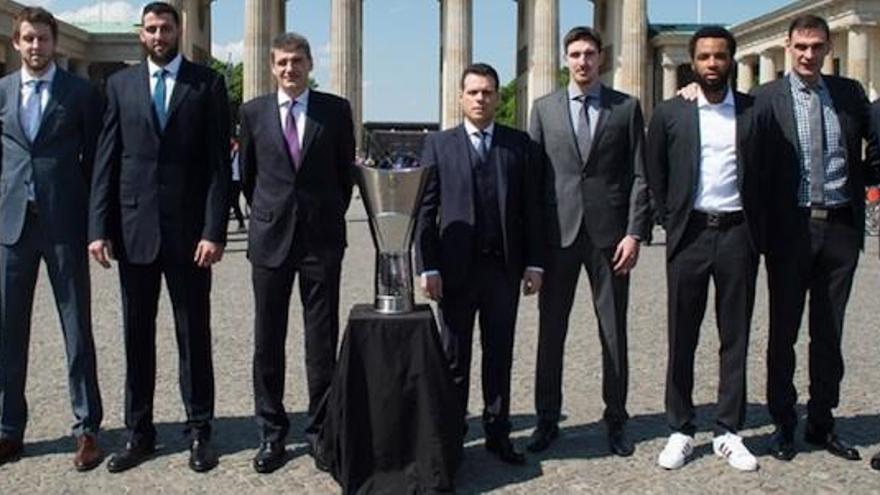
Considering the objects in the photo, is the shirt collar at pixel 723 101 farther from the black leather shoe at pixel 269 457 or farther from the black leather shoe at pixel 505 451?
the black leather shoe at pixel 269 457

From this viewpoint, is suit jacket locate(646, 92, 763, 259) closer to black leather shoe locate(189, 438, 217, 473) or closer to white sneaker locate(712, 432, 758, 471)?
white sneaker locate(712, 432, 758, 471)

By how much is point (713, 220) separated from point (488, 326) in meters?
1.71

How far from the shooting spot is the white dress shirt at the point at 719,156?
7.04 metres

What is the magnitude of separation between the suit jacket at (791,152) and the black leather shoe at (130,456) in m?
4.58

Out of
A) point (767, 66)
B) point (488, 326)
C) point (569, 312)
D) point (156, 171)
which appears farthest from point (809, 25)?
point (767, 66)

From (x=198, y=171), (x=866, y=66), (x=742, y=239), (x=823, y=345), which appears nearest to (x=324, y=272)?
(x=198, y=171)

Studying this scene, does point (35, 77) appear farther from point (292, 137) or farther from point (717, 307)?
point (717, 307)

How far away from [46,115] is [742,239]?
4795 mm

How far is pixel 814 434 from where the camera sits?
7.44m

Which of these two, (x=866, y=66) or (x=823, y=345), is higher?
(x=866, y=66)

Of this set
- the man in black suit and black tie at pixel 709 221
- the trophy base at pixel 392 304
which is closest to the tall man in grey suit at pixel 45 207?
the trophy base at pixel 392 304

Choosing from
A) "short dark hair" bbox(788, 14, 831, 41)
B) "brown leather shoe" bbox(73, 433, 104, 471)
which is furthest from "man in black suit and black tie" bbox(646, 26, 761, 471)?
"brown leather shoe" bbox(73, 433, 104, 471)

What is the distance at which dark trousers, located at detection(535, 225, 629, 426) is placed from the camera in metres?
7.35

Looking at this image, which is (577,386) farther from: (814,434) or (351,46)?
(351,46)
